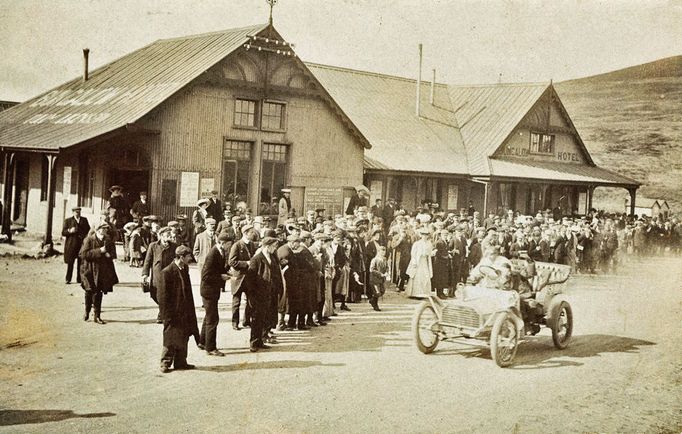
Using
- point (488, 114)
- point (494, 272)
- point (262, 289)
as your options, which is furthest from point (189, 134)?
point (488, 114)

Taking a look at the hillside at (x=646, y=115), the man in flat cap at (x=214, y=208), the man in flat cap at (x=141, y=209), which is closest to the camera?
the hillside at (x=646, y=115)

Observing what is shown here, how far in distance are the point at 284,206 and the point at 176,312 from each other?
1150 cm

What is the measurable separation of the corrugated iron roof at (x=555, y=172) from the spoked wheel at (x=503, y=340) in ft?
60.0

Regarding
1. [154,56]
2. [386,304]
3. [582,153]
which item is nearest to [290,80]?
[154,56]

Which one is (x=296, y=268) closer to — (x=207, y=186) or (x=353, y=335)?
(x=353, y=335)

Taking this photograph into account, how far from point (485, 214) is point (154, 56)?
15206 mm

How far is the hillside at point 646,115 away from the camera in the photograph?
42.7ft

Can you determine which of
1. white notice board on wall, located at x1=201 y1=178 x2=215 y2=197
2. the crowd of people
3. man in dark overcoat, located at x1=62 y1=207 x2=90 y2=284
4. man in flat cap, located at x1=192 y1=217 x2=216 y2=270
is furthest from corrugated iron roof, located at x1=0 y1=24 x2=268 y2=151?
man in flat cap, located at x1=192 y1=217 x2=216 y2=270

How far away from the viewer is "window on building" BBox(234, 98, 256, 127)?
19000mm

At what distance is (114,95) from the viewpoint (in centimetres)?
1838

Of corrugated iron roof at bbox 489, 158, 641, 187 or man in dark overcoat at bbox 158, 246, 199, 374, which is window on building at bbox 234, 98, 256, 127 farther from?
corrugated iron roof at bbox 489, 158, 641, 187

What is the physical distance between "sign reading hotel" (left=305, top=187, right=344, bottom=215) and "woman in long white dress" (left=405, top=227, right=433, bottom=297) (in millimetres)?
6018

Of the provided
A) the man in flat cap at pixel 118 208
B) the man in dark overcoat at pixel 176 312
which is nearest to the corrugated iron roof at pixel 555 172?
the man in flat cap at pixel 118 208

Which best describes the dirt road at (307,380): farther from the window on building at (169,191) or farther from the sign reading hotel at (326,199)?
the sign reading hotel at (326,199)
